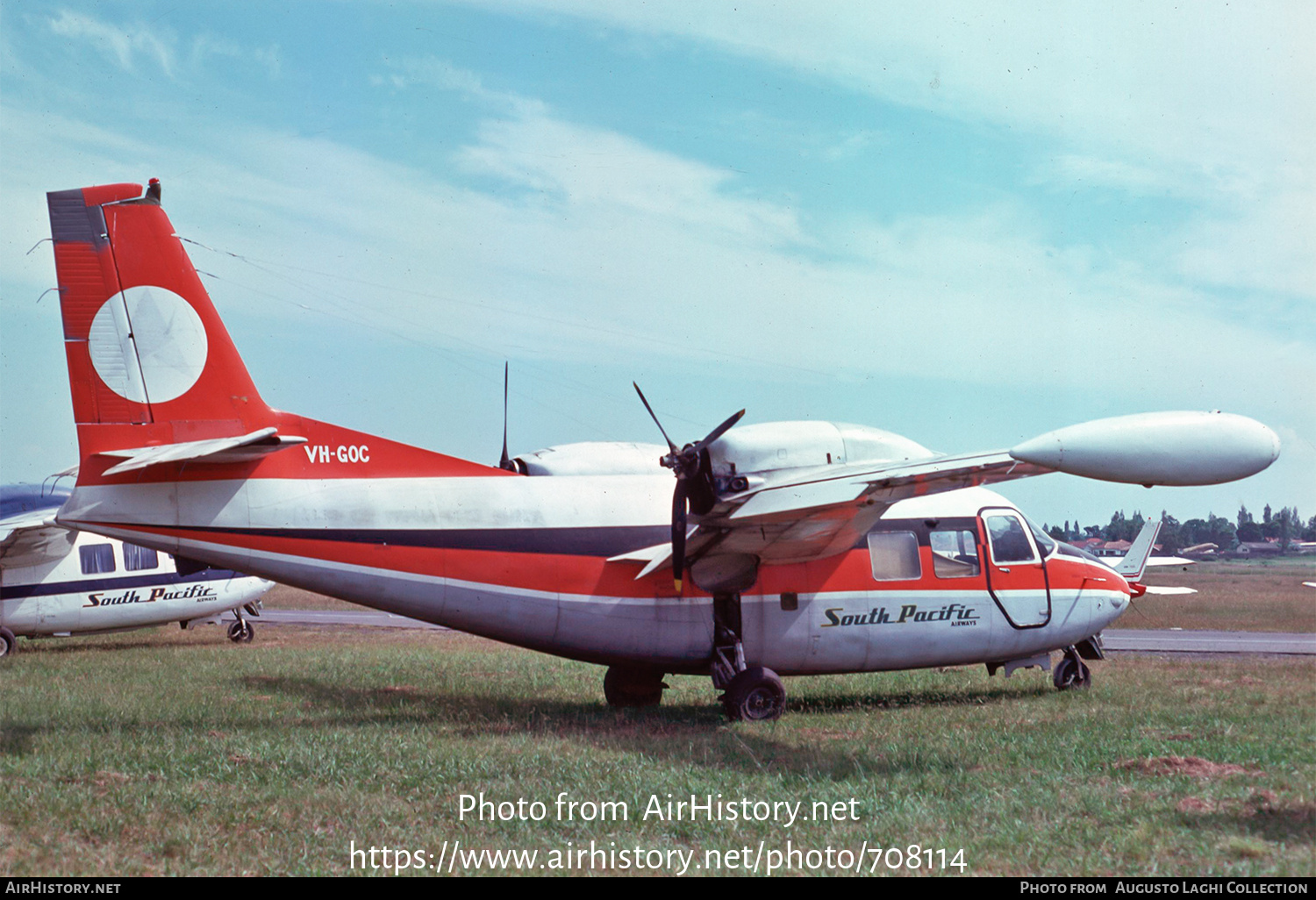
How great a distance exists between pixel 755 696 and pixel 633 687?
7.37 ft

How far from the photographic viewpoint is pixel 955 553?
14172mm

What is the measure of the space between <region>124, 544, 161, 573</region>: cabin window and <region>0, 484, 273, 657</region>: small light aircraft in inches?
0.8

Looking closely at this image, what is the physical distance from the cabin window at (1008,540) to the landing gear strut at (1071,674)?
72.1 inches

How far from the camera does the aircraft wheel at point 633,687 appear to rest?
46.9 ft

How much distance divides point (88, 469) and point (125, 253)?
262 centimetres

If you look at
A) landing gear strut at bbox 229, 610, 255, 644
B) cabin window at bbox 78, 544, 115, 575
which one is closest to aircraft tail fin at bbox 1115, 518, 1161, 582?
landing gear strut at bbox 229, 610, 255, 644

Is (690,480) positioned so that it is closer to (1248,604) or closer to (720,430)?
(720,430)

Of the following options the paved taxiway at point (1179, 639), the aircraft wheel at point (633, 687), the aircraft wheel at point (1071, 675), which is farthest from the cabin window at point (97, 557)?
the aircraft wheel at point (1071, 675)

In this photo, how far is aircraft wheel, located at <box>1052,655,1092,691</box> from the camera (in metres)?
15.3

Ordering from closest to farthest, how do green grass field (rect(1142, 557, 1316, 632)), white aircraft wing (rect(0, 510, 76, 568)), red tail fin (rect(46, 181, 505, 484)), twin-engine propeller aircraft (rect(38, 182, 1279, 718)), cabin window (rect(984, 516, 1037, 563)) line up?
twin-engine propeller aircraft (rect(38, 182, 1279, 718)), red tail fin (rect(46, 181, 505, 484)), cabin window (rect(984, 516, 1037, 563)), white aircraft wing (rect(0, 510, 76, 568)), green grass field (rect(1142, 557, 1316, 632))

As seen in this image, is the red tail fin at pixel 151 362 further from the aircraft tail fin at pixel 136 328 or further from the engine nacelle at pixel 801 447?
the engine nacelle at pixel 801 447

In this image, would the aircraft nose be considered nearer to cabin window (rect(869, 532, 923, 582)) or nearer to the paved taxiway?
cabin window (rect(869, 532, 923, 582))

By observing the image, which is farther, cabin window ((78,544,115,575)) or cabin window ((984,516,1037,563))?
cabin window ((78,544,115,575))

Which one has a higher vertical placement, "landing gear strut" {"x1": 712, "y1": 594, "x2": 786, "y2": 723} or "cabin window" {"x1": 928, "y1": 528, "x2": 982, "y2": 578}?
"cabin window" {"x1": 928, "y1": 528, "x2": 982, "y2": 578}
